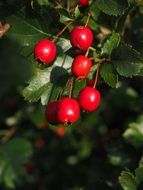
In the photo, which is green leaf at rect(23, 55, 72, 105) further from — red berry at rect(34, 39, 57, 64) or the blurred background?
the blurred background

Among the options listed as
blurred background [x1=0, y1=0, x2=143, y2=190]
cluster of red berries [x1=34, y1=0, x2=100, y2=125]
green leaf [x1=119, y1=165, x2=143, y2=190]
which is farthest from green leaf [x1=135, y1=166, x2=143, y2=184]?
blurred background [x1=0, y1=0, x2=143, y2=190]

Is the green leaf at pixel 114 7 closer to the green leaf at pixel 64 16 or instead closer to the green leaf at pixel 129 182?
the green leaf at pixel 64 16

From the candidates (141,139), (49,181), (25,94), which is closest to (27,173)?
(49,181)

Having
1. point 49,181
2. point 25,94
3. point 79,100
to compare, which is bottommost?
point 49,181

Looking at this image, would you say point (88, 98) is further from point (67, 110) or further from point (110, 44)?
point (110, 44)

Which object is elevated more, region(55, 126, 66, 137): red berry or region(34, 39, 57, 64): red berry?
region(34, 39, 57, 64): red berry

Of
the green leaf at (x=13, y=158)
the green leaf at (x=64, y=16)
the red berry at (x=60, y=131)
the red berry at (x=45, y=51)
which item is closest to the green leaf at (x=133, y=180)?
the red berry at (x=45, y=51)

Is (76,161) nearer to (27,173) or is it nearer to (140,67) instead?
(27,173)
